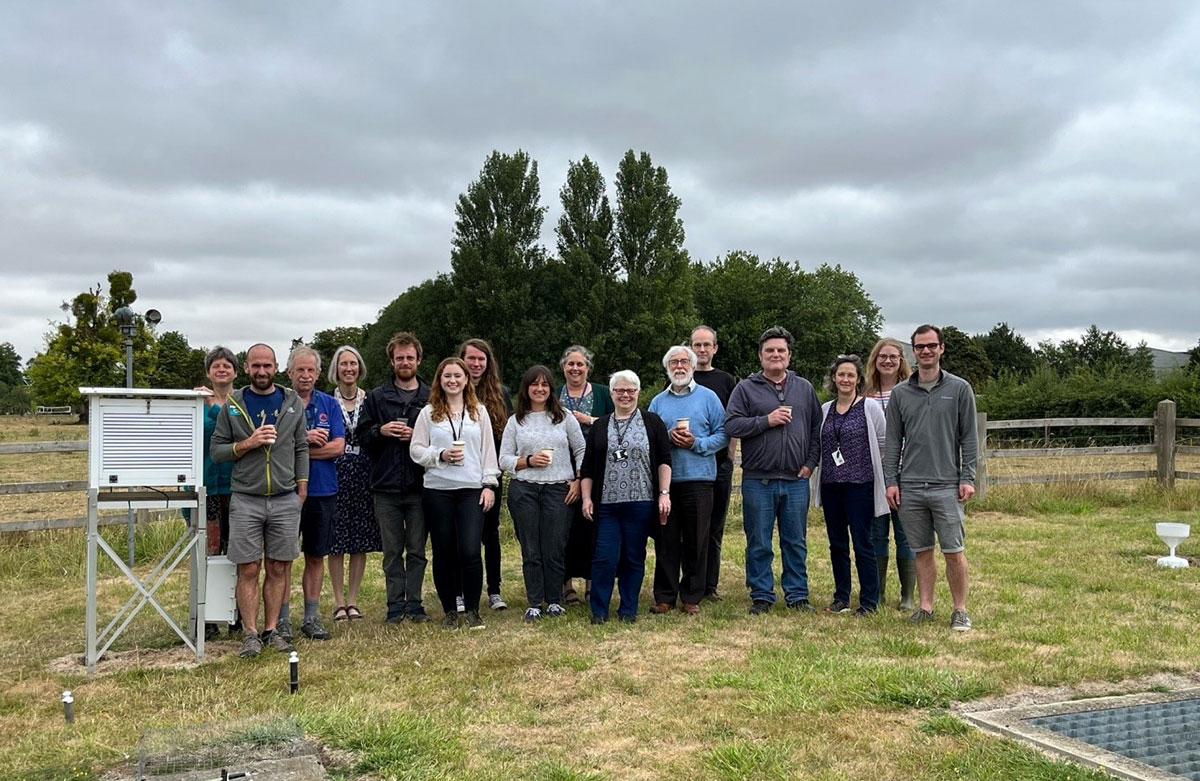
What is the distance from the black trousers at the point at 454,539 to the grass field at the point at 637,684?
0.27m

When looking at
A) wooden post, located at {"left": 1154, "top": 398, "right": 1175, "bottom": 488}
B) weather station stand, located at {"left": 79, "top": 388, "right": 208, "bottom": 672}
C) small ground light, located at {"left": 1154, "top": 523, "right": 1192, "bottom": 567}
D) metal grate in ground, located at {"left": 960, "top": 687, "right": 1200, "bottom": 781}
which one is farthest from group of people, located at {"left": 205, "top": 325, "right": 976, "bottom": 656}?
wooden post, located at {"left": 1154, "top": 398, "right": 1175, "bottom": 488}

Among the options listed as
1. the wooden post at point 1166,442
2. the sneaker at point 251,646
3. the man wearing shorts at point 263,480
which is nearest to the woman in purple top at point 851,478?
the man wearing shorts at point 263,480

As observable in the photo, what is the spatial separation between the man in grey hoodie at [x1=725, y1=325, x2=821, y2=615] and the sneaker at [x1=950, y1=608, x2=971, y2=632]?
98cm

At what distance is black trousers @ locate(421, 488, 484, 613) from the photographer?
611 cm

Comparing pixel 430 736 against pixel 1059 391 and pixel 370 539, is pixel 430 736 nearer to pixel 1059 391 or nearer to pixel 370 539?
pixel 370 539

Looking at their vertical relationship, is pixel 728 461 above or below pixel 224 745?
above

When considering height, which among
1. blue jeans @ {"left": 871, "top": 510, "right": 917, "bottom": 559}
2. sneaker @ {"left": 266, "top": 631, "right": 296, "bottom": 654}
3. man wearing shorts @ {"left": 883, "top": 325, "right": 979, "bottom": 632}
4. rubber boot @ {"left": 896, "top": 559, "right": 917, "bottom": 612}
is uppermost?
man wearing shorts @ {"left": 883, "top": 325, "right": 979, "bottom": 632}

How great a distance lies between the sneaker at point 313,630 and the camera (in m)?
5.86

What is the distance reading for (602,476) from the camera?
6.33 metres

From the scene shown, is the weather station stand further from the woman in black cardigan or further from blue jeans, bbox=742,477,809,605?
blue jeans, bbox=742,477,809,605

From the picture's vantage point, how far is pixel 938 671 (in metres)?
4.65

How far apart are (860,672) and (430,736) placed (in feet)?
6.91

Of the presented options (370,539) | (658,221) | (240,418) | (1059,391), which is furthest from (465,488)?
(658,221)

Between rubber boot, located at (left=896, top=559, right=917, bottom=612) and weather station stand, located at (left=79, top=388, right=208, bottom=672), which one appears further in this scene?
rubber boot, located at (left=896, top=559, right=917, bottom=612)
